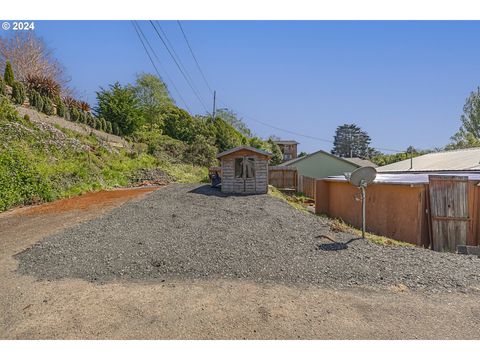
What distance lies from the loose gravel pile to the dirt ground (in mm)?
296

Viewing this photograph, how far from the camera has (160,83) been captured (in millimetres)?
32562

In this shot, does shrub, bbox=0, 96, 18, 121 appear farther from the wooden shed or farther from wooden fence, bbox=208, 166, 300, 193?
wooden fence, bbox=208, 166, 300, 193

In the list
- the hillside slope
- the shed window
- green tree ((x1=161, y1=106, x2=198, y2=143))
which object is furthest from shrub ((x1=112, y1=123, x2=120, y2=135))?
the shed window

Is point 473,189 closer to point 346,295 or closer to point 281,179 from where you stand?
point 346,295

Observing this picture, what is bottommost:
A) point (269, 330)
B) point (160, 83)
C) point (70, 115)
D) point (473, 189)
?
point (269, 330)

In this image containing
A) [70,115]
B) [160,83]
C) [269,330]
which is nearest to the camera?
[269,330]

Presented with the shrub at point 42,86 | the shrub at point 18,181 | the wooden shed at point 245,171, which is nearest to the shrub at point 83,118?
the shrub at point 42,86

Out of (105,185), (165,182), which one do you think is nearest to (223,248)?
(105,185)

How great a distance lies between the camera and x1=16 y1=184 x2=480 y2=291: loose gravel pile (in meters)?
4.16

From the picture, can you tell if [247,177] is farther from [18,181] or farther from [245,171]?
[18,181]

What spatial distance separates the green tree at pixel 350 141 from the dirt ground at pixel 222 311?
72.7m

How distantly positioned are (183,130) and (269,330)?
26.7m

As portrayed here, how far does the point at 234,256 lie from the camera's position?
16.1 ft

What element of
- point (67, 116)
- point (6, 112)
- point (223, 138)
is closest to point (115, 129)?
point (67, 116)
